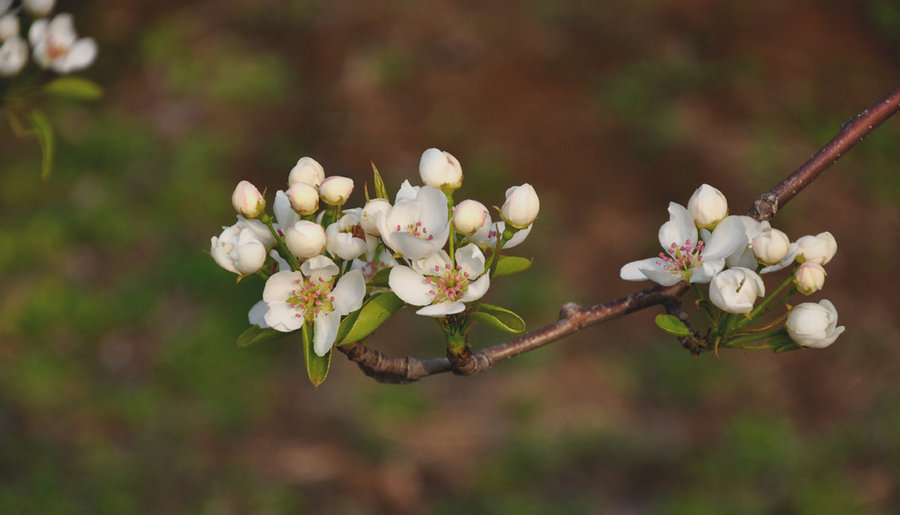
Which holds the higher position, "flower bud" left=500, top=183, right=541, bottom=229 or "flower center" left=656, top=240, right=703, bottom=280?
"flower bud" left=500, top=183, right=541, bottom=229

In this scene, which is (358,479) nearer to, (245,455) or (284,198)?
(245,455)

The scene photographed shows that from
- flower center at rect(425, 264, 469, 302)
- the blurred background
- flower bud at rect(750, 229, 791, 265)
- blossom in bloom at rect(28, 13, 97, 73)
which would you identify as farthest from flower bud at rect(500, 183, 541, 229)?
the blurred background

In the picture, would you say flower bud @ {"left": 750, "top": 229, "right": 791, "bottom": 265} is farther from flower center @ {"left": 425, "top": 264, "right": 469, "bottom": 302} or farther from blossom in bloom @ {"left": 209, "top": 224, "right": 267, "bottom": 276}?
blossom in bloom @ {"left": 209, "top": 224, "right": 267, "bottom": 276}

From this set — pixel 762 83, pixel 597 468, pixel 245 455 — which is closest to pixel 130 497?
pixel 245 455

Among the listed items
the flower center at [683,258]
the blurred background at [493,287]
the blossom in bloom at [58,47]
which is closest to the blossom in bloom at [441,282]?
the flower center at [683,258]

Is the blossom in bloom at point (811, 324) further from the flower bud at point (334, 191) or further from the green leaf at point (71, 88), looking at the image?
the green leaf at point (71, 88)

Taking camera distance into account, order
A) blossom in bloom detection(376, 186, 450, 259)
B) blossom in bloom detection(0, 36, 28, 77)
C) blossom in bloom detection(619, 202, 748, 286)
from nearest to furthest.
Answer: blossom in bloom detection(376, 186, 450, 259)
blossom in bloom detection(619, 202, 748, 286)
blossom in bloom detection(0, 36, 28, 77)
